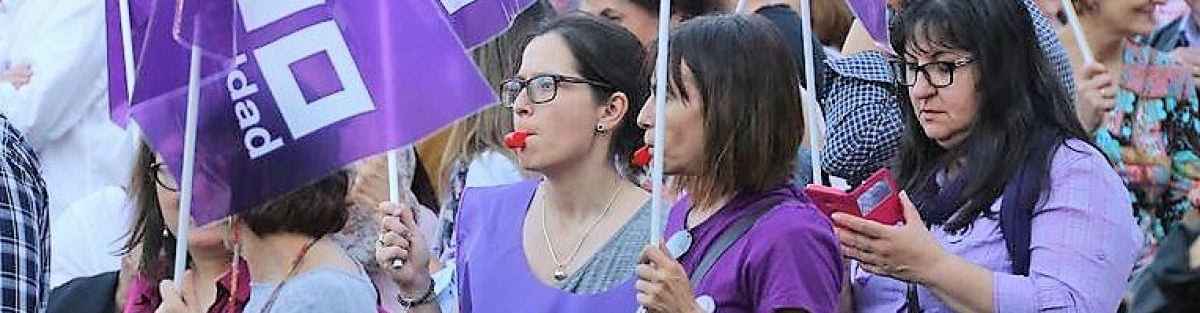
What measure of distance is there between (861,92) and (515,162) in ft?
3.53

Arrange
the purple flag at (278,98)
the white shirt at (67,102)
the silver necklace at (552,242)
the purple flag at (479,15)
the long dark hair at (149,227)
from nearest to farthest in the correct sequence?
the purple flag at (278,98) < the silver necklace at (552,242) < the long dark hair at (149,227) < the purple flag at (479,15) < the white shirt at (67,102)

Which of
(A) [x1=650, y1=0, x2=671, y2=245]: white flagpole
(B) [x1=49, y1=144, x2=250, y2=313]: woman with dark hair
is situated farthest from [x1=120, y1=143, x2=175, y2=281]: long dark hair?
(A) [x1=650, y1=0, x2=671, y2=245]: white flagpole

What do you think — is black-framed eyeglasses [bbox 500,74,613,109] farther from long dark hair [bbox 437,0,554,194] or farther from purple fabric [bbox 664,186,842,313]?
long dark hair [bbox 437,0,554,194]

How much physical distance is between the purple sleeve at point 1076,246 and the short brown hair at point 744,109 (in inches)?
18.6

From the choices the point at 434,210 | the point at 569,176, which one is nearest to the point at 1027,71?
the point at 569,176

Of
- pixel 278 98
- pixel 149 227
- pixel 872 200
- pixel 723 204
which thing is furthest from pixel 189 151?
pixel 872 200

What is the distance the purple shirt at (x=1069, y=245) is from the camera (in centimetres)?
491

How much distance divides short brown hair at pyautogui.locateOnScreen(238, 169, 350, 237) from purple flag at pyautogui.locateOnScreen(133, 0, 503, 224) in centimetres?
19

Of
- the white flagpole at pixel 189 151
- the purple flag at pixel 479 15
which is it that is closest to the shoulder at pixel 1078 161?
the purple flag at pixel 479 15

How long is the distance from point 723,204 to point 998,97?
1.90ft

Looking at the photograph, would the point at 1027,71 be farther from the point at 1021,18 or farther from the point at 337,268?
the point at 337,268

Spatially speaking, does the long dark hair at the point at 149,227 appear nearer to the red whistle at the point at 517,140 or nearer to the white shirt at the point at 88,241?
the red whistle at the point at 517,140

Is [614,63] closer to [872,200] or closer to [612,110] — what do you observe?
[612,110]

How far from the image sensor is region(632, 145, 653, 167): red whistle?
5.36 meters
